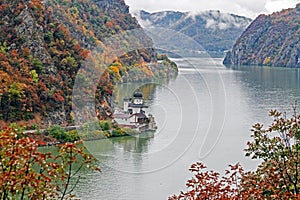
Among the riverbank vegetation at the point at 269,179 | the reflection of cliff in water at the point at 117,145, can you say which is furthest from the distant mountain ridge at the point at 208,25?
the riverbank vegetation at the point at 269,179

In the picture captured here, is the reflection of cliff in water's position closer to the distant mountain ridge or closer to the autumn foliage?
the autumn foliage

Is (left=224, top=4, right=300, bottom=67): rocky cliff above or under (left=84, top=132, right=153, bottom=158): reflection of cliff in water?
above

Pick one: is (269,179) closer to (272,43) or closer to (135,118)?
(135,118)

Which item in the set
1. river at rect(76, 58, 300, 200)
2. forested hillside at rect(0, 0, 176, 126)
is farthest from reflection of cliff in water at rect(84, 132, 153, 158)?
forested hillside at rect(0, 0, 176, 126)

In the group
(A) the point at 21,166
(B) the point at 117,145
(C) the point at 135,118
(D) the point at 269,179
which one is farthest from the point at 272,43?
(A) the point at 21,166

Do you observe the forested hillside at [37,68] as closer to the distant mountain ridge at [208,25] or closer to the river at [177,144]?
the river at [177,144]
